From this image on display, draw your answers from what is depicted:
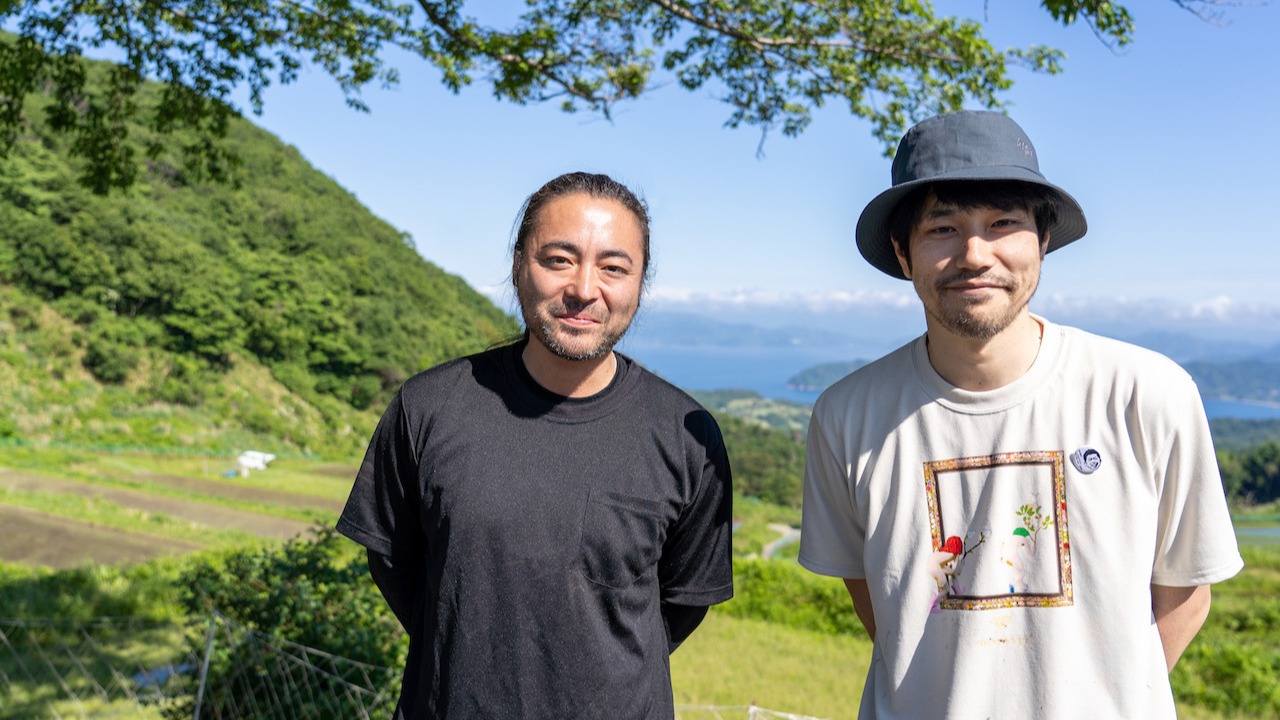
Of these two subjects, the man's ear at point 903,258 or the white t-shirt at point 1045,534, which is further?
the man's ear at point 903,258

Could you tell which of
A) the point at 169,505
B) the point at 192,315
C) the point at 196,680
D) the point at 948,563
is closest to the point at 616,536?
the point at 948,563

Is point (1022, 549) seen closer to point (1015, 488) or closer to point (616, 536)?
point (1015, 488)

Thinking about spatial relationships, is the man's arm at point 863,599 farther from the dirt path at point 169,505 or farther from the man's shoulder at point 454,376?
the dirt path at point 169,505

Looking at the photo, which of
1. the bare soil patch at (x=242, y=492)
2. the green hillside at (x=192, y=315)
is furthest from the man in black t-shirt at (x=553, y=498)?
the green hillside at (x=192, y=315)

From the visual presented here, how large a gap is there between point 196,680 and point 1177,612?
223 inches

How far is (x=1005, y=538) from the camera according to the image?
5.66 ft

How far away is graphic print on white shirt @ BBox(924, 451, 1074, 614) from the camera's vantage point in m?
1.70

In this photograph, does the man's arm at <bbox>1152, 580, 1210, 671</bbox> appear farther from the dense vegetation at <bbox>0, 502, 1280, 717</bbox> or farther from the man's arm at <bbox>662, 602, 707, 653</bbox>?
the dense vegetation at <bbox>0, 502, 1280, 717</bbox>

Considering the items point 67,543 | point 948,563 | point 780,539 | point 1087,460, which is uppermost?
point 1087,460

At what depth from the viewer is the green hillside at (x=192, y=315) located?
32.8 meters

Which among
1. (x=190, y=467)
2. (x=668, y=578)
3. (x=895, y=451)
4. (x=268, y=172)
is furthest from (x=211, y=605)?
(x=268, y=172)

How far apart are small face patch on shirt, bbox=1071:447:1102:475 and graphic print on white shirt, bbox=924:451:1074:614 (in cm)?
2

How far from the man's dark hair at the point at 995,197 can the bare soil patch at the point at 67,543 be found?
1239cm

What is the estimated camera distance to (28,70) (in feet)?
17.5
